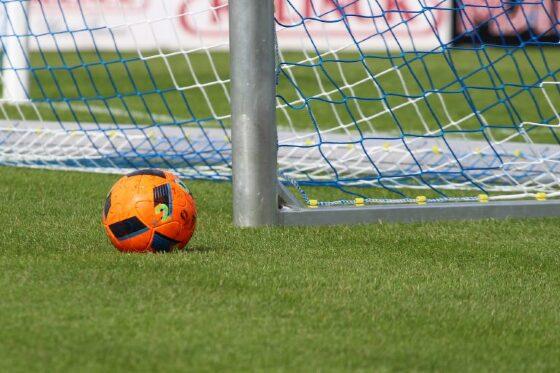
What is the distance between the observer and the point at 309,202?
5.21 m

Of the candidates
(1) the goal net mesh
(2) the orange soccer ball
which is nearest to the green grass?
(2) the orange soccer ball

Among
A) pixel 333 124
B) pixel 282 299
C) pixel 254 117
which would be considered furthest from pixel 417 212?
pixel 333 124

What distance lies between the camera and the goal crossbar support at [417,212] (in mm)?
5035

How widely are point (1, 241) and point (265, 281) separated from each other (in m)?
1.13

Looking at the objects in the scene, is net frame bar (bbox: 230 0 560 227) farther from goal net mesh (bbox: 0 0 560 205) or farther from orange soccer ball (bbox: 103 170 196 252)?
orange soccer ball (bbox: 103 170 196 252)

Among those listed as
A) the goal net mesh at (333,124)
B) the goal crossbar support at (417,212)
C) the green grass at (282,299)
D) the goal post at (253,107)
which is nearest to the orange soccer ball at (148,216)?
the green grass at (282,299)

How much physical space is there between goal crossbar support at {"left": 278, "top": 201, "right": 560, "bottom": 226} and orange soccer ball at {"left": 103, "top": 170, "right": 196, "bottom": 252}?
832 millimetres

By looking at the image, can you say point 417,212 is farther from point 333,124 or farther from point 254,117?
point 333,124

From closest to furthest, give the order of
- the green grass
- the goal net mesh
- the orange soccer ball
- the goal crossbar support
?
1. the green grass
2. the orange soccer ball
3. the goal crossbar support
4. the goal net mesh

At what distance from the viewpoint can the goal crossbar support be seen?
5.04m

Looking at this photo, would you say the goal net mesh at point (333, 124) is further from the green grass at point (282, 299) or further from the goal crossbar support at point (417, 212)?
the green grass at point (282, 299)

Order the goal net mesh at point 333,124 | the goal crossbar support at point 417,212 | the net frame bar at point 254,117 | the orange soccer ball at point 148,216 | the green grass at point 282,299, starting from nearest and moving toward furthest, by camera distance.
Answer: the green grass at point 282,299
the orange soccer ball at point 148,216
the net frame bar at point 254,117
the goal crossbar support at point 417,212
the goal net mesh at point 333,124

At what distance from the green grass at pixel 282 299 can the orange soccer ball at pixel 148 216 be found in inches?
3.3

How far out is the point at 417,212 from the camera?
5242 millimetres
